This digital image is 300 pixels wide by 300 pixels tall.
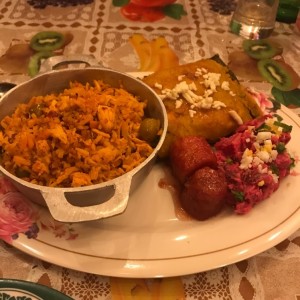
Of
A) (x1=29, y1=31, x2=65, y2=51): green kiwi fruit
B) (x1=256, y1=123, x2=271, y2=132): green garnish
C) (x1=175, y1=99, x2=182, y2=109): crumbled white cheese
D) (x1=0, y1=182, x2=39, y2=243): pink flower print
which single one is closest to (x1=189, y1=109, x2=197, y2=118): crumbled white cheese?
(x1=175, y1=99, x2=182, y2=109): crumbled white cheese

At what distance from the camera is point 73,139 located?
86 cm

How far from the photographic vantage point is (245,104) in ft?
3.57

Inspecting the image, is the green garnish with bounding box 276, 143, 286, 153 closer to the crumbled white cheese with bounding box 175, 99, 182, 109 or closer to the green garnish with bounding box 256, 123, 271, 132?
the green garnish with bounding box 256, 123, 271, 132

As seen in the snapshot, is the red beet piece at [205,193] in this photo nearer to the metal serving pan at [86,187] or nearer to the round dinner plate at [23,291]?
the metal serving pan at [86,187]

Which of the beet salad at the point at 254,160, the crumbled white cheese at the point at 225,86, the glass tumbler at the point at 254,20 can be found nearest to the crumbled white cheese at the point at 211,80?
the crumbled white cheese at the point at 225,86

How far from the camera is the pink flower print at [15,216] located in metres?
0.83

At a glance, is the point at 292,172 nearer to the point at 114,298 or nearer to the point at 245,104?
the point at 245,104

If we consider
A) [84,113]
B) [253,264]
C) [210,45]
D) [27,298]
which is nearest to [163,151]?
[84,113]

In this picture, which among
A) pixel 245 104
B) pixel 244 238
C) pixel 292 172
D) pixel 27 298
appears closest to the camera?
pixel 27 298

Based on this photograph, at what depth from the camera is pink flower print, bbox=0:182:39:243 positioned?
2.73 feet

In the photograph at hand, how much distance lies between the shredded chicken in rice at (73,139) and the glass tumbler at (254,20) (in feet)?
2.72

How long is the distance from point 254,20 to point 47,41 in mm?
792

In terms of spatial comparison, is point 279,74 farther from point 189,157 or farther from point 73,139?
point 73,139

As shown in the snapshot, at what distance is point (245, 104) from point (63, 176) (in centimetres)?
52
